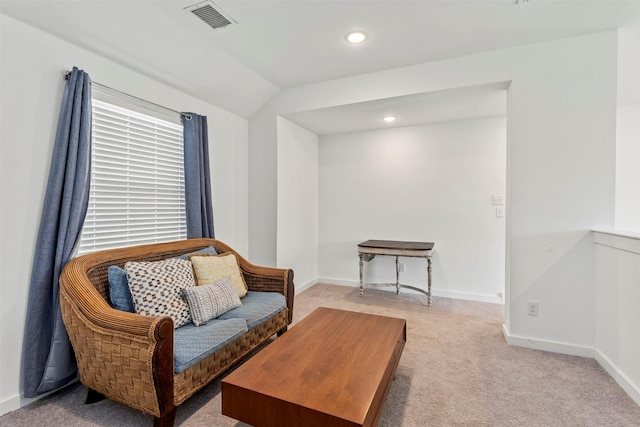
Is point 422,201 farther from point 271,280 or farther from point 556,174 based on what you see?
point 271,280

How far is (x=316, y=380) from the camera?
4.66 ft

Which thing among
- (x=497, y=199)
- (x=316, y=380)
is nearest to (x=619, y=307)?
(x=497, y=199)

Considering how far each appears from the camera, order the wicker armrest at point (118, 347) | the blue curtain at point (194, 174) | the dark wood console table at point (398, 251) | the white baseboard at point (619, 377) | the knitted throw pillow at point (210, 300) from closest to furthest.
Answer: the wicker armrest at point (118, 347)
the white baseboard at point (619, 377)
the knitted throw pillow at point (210, 300)
the blue curtain at point (194, 174)
the dark wood console table at point (398, 251)

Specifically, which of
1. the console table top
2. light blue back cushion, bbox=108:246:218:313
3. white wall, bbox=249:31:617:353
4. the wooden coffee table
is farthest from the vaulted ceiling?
the wooden coffee table

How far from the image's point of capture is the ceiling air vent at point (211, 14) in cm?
208

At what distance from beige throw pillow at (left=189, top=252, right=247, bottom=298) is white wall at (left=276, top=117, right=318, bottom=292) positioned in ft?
3.63

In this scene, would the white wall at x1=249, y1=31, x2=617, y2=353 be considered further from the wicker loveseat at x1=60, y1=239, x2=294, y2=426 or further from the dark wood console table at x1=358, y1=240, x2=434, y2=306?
the wicker loveseat at x1=60, y1=239, x2=294, y2=426

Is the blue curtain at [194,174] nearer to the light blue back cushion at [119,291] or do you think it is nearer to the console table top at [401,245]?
the light blue back cushion at [119,291]

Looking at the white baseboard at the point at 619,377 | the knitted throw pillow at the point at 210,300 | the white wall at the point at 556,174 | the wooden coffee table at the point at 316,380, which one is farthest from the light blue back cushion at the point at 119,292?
the white baseboard at the point at 619,377

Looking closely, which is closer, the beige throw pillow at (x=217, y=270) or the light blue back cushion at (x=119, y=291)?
the light blue back cushion at (x=119, y=291)

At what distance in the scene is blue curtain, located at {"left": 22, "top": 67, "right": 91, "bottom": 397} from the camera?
1813mm

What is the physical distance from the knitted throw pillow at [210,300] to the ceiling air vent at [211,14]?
1.88 metres

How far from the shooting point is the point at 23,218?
1.83 m

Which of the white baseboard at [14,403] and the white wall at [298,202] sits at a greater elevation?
the white wall at [298,202]
